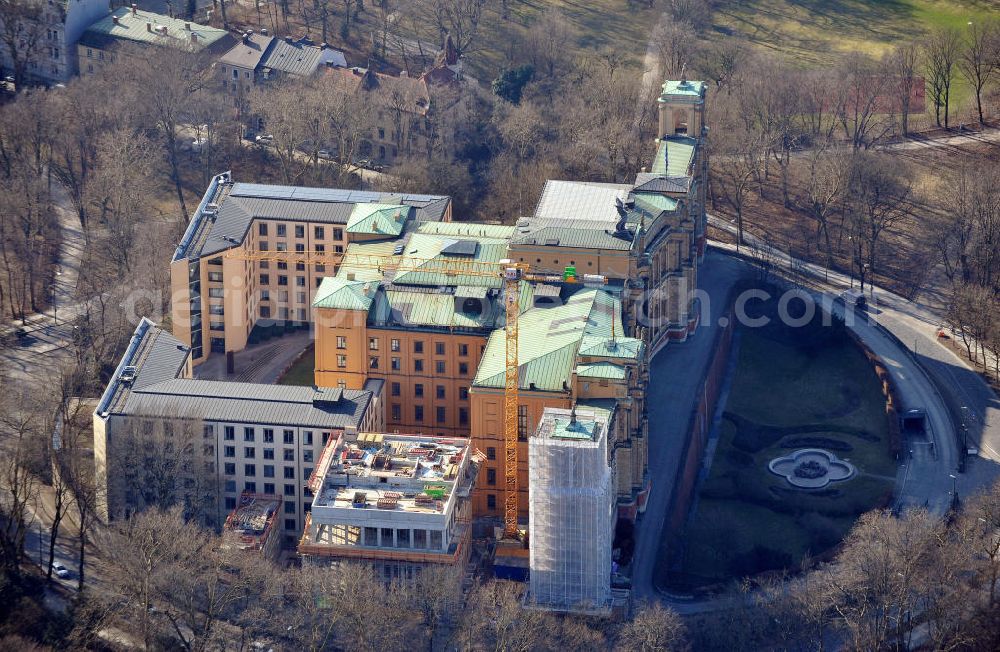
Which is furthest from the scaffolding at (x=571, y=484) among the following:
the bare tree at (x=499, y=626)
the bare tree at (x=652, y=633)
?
the bare tree at (x=652, y=633)

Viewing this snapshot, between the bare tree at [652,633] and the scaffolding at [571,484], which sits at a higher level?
the scaffolding at [571,484]

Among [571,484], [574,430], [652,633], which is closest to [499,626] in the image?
[652,633]

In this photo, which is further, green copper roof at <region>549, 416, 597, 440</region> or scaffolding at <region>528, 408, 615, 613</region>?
green copper roof at <region>549, 416, 597, 440</region>

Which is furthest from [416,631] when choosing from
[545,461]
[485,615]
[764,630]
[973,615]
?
[973,615]

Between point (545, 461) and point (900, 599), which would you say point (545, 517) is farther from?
point (900, 599)

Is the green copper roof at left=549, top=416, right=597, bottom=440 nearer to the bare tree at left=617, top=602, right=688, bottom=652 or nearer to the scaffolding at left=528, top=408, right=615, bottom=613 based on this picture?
the scaffolding at left=528, top=408, right=615, bottom=613

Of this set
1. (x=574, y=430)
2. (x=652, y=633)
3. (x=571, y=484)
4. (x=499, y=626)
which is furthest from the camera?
(x=574, y=430)

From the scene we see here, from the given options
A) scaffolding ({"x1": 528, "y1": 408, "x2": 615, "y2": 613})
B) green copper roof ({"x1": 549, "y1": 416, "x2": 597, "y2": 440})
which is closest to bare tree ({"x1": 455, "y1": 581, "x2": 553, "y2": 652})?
scaffolding ({"x1": 528, "y1": 408, "x2": 615, "y2": 613})

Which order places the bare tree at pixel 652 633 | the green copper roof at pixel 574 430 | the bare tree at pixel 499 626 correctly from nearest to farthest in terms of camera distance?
the bare tree at pixel 499 626
the bare tree at pixel 652 633
the green copper roof at pixel 574 430

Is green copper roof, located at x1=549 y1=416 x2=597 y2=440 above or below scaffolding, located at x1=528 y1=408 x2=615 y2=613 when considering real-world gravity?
above

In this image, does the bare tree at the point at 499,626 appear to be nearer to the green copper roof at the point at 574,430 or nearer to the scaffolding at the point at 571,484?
the scaffolding at the point at 571,484

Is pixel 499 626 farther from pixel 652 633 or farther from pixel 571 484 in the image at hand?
pixel 571 484
